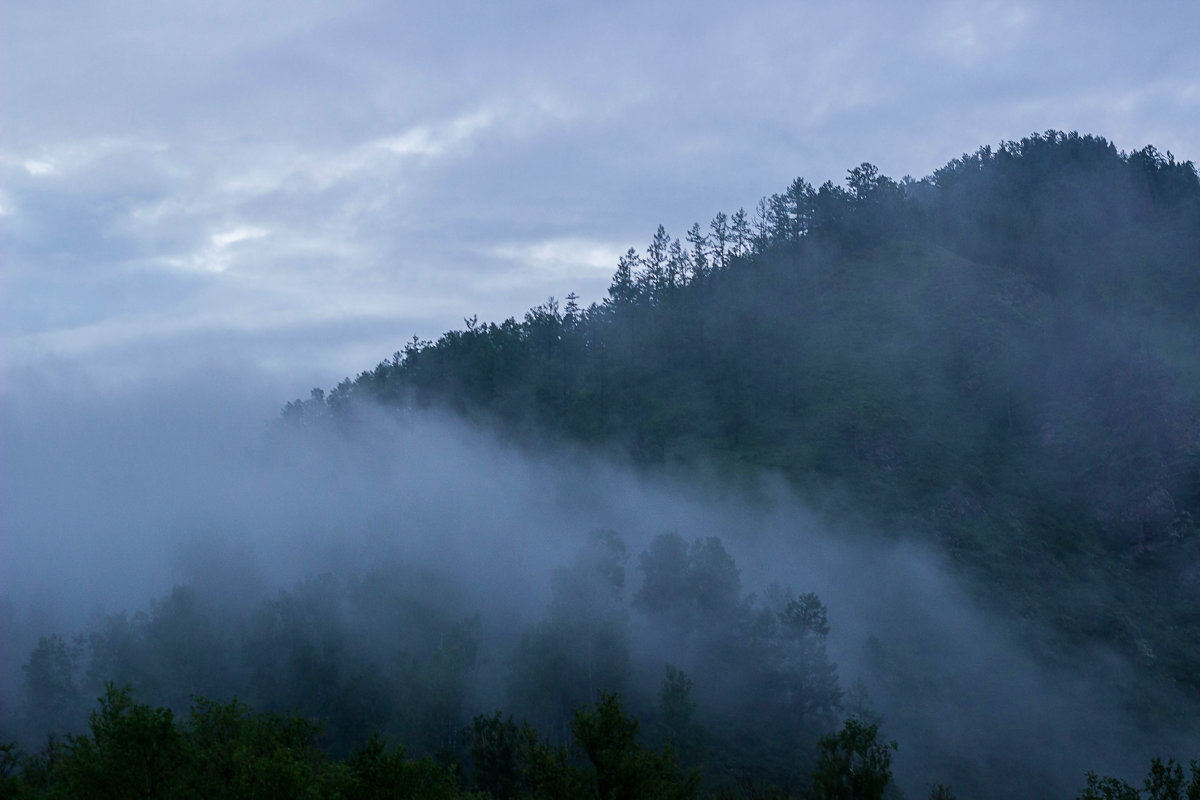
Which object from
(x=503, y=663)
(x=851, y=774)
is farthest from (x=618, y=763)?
(x=503, y=663)

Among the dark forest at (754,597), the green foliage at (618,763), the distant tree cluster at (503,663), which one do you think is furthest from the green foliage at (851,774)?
the distant tree cluster at (503,663)

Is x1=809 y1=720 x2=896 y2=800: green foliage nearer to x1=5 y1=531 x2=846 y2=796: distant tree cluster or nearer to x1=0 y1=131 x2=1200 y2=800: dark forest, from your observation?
x1=0 y1=131 x2=1200 y2=800: dark forest

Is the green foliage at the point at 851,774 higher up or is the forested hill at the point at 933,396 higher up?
the forested hill at the point at 933,396

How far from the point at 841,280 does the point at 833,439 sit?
62.2m

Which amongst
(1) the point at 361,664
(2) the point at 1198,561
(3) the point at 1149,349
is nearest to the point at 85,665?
(1) the point at 361,664

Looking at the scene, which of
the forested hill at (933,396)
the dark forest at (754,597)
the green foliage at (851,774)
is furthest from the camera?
the forested hill at (933,396)

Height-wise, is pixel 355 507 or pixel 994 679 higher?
pixel 355 507

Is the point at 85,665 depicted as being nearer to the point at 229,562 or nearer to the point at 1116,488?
the point at 229,562

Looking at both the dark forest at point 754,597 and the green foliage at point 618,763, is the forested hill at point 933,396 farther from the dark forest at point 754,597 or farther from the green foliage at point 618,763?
the green foliage at point 618,763

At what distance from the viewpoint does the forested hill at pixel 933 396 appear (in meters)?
119

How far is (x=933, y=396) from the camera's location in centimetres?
15350

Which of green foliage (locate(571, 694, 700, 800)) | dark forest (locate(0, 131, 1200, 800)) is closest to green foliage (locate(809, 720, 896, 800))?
dark forest (locate(0, 131, 1200, 800))

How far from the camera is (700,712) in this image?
82.7m

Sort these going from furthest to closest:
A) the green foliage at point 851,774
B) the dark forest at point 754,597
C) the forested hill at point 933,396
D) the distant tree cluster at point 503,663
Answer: the forested hill at point 933,396, the distant tree cluster at point 503,663, the dark forest at point 754,597, the green foliage at point 851,774
